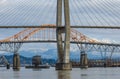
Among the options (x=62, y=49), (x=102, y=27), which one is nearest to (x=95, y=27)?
(x=102, y=27)

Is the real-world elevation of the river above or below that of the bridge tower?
below

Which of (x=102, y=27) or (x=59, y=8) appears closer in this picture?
(x=59, y=8)

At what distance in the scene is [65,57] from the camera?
385 ft

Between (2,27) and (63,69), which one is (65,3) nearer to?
→ (63,69)

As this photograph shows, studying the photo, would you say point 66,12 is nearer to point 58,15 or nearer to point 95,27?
point 58,15

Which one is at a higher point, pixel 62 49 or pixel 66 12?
pixel 66 12

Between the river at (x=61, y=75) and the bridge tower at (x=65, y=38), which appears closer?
the river at (x=61, y=75)

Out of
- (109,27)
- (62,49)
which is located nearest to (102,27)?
(109,27)

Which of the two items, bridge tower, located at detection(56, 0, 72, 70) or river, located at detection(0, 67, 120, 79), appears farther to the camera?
bridge tower, located at detection(56, 0, 72, 70)

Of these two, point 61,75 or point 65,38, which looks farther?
point 65,38

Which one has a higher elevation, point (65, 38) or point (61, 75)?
point (65, 38)

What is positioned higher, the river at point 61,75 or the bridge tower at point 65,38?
the bridge tower at point 65,38

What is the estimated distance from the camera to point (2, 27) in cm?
14212

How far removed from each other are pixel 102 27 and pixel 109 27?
1.99 meters
